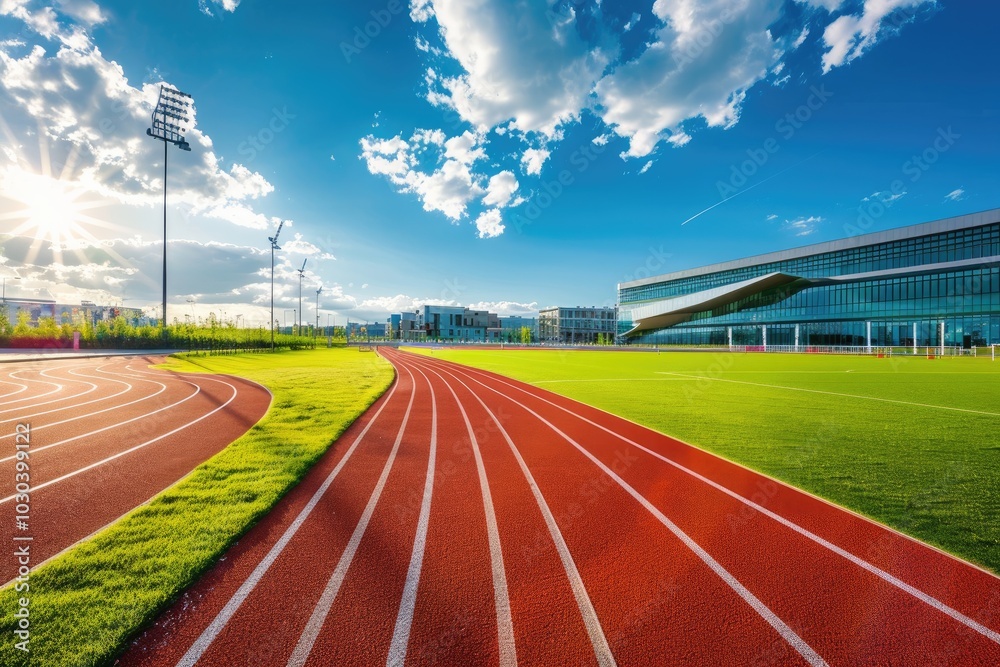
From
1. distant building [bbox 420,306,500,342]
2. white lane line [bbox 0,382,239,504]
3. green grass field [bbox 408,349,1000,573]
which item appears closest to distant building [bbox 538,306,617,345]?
distant building [bbox 420,306,500,342]

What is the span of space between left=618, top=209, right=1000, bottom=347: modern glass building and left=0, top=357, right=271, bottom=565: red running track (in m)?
64.9

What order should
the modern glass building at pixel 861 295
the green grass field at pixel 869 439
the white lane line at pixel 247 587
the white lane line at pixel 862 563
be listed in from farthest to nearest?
the modern glass building at pixel 861 295
the green grass field at pixel 869 439
the white lane line at pixel 862 563
the white lane line at pixel 247 587

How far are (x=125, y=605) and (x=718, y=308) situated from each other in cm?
7611

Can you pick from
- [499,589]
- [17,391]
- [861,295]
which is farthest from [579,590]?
[861,295]

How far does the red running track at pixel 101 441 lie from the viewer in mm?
4652

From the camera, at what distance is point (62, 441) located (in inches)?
295

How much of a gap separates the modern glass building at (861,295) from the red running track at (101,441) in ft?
213

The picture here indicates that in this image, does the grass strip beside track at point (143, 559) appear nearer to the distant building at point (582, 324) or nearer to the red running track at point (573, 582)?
the red running track at point (573, 582)

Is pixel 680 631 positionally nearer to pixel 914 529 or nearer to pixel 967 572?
pixel 967 572

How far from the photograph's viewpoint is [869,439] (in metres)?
7.78

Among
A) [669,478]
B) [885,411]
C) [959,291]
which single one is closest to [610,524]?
[669,478]

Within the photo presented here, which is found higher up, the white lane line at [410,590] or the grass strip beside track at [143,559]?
the grass strip beside track at [143,559]

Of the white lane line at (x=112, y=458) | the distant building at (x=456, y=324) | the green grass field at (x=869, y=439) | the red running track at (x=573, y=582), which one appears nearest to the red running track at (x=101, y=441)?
the white lane line at (x=112, y=458)

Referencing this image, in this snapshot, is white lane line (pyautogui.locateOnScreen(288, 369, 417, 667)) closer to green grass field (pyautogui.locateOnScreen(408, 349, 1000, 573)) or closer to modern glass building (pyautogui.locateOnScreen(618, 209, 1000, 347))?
green grass field (pyautogui.locateOnScreen(408, 349, 1000, 573))
